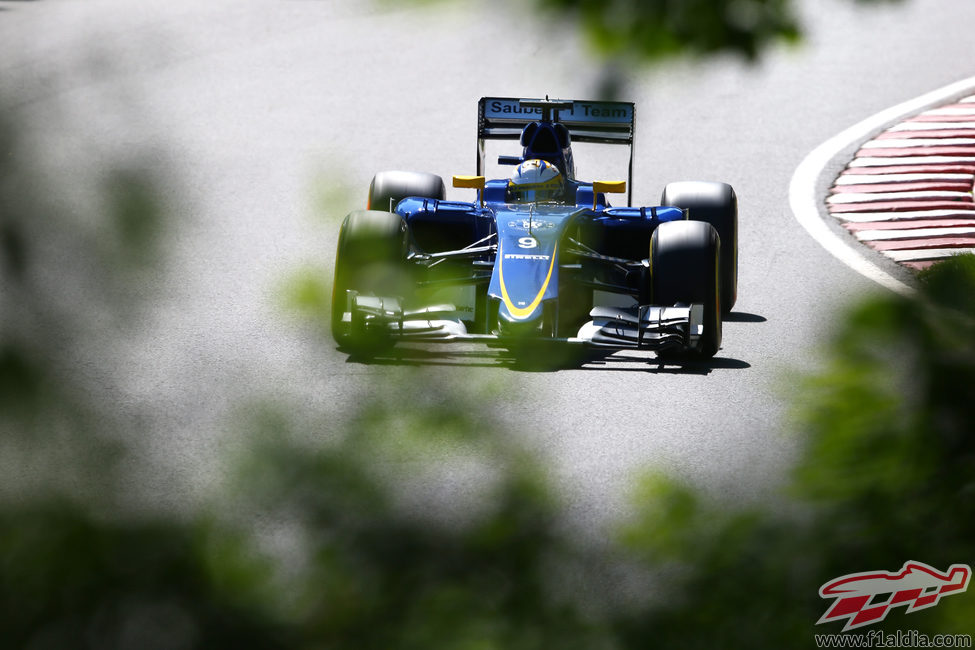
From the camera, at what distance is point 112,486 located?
1.42 m

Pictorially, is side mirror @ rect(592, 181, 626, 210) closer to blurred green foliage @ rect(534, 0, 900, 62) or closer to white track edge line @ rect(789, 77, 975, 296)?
white track edge line @ rect(789, 77, 975, 296)

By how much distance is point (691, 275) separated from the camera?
23.5ft

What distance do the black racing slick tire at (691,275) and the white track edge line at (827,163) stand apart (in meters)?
1.17

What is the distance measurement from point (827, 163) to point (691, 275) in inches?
221

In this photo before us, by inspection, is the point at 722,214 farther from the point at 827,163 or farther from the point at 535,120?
the point at 827,163

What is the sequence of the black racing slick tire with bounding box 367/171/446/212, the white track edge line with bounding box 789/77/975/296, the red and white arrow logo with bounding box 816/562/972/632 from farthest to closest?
the white track edge line with bounding box 789/77/975/296
the black racing slick tire with bounding box 367/171/446/212
the red and white arrow logo with bounding box 816/562/972/632

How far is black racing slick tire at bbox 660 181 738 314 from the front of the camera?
26.7ft

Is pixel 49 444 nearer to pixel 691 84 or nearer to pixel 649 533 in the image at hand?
pixel 649 533

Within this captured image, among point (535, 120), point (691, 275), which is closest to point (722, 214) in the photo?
point (691, 275)

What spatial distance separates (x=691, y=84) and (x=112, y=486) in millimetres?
832

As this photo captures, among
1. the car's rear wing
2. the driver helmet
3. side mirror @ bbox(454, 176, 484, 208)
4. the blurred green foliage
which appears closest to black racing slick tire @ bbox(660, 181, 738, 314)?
the car's rear wing

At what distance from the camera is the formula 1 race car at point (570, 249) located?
700 centimetres

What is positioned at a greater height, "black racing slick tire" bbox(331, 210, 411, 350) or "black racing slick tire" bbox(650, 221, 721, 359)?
"black racing slick tire" bbox(331, 210, 411, 350)

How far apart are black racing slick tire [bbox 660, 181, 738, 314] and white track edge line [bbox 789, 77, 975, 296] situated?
77cm
